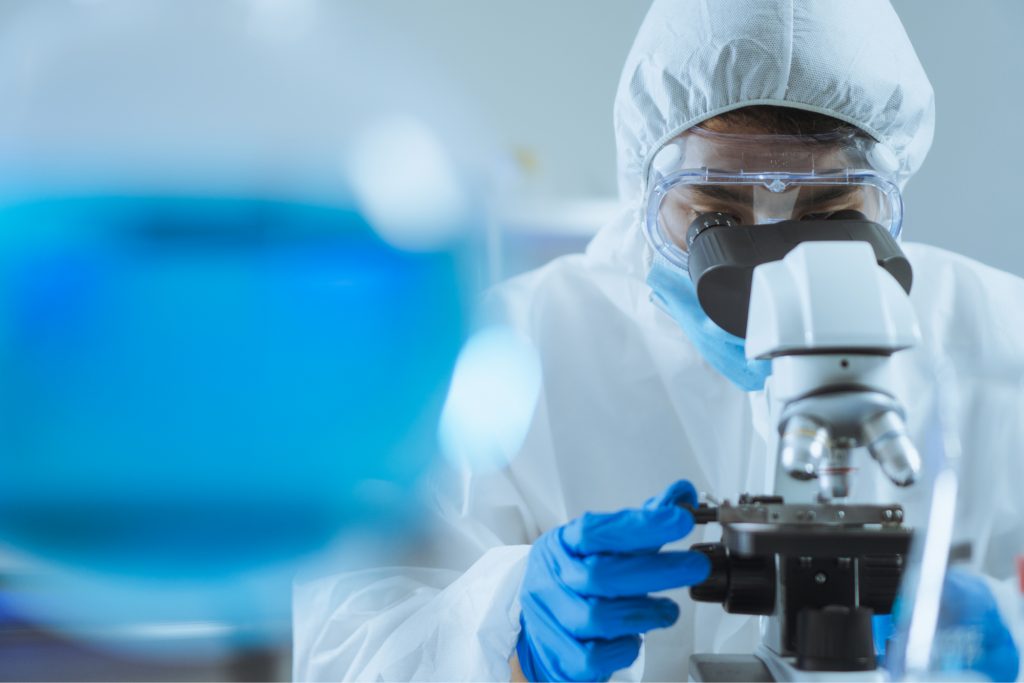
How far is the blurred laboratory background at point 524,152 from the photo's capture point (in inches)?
74.5

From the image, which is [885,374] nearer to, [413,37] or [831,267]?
[831,267]

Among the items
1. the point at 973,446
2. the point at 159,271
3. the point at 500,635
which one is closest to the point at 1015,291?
the point at 973,446

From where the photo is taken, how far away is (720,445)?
4.34 feet

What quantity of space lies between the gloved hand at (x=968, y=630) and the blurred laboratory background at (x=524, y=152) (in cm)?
149

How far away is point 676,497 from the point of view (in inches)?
33.7

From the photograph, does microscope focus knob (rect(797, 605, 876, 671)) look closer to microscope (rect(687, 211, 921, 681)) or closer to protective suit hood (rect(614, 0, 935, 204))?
microscope (rect(687, 211, 921, 681))

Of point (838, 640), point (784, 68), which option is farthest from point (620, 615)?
point (784, 68)

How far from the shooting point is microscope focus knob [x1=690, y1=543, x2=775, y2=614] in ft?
2.50

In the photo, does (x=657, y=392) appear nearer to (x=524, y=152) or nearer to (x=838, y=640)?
(x=838, y=640)

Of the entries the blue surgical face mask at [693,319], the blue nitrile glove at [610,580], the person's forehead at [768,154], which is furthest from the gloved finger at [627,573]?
the person's forehead at [768,154]

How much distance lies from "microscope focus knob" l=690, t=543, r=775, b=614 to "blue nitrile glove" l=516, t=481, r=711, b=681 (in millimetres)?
14

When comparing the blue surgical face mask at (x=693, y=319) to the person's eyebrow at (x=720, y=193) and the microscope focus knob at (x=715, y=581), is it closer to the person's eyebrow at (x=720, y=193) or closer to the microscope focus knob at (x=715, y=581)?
the person's eyebrow at (x=720, y=193)

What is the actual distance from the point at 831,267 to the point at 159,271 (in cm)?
168

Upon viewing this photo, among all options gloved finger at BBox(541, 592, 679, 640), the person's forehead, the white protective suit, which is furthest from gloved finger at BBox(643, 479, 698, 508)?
the person's forehead
